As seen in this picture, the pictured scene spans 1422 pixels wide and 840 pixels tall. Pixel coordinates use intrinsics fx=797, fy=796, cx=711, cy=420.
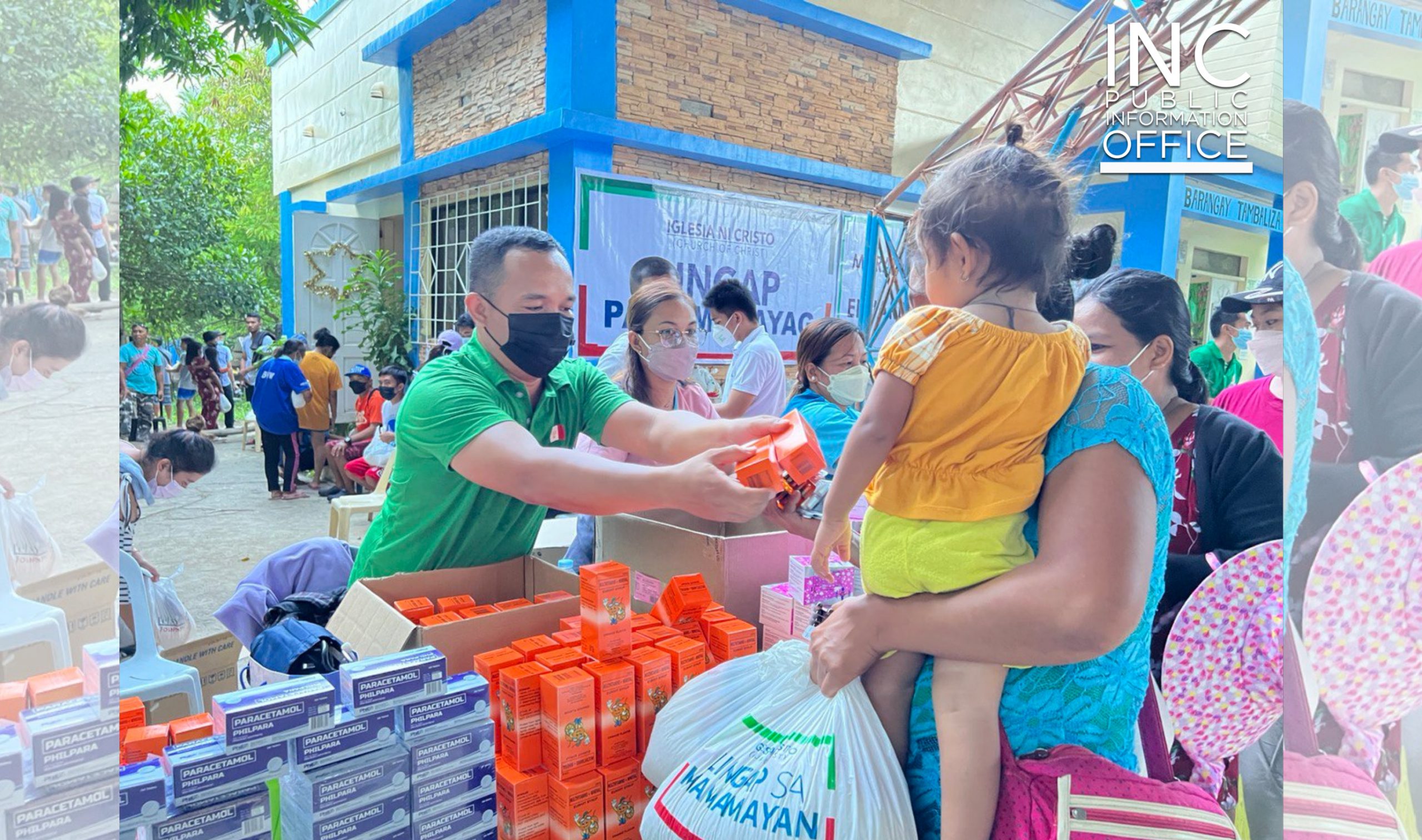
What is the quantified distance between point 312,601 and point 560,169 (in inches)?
224

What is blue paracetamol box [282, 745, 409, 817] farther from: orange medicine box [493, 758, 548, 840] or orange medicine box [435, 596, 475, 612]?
orange medicine box [435, 596, 475, 612]

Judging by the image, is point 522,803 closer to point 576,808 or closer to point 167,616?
point 576,808

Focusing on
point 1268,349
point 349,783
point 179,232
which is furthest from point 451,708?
point 179,232

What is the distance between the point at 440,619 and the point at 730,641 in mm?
577

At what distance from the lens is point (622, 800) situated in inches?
55.9

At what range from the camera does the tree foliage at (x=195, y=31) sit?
552cm

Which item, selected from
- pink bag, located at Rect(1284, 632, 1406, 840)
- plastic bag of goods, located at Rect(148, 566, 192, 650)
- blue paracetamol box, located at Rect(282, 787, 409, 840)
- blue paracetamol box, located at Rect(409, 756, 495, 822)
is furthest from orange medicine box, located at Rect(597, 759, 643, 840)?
plastic bag of goods, located at Rect(148, 566, 192, 650)

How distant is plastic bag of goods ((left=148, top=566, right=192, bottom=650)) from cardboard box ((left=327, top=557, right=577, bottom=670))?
6.16 feet

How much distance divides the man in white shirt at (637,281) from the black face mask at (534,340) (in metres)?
1.56

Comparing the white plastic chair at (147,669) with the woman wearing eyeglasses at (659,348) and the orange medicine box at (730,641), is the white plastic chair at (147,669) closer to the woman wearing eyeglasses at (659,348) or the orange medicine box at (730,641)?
the woman wearing eyeglasses at (659,348)

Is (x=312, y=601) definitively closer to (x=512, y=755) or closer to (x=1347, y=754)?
(x=512, y=755)

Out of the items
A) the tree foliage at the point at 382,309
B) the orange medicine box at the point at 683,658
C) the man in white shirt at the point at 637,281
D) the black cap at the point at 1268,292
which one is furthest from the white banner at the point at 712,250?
the orange medicine box at the point at 683,658

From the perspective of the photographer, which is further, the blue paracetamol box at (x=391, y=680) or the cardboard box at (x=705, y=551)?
the cardboard box at (x=705, y=551)

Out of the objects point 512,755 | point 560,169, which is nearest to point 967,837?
point 512,755
